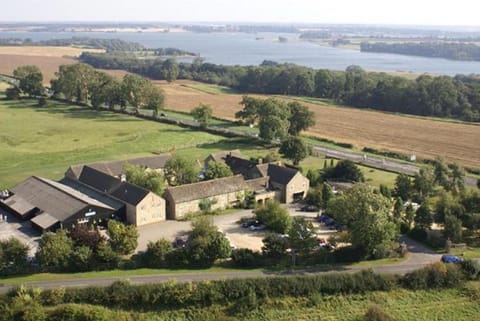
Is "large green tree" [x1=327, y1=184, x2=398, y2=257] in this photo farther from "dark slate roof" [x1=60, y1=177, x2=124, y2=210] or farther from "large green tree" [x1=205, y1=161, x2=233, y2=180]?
"dark slate roof" [x1=60, y1=177, x2=124, y2=210]

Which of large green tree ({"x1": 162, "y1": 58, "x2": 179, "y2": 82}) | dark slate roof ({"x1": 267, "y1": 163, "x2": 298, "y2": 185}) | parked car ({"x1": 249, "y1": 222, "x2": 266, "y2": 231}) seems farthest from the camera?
large green tree ({"x1": 162, "y1": 58, "x2": 179, "y2": 82})

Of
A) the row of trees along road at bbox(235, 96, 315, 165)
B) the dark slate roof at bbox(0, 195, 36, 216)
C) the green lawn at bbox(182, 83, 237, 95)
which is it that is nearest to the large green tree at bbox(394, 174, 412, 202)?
the row of trees along road at bbox(235, 96, 315, 165)

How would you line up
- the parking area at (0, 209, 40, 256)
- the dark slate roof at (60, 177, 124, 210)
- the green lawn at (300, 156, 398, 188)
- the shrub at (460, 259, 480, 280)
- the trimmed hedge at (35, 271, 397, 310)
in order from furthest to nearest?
the green lawn at (300, 156, 398, 188), the dark slate roof at (60, 177, 124, 210), the parking area at (0, 209, 40, 256), the shrub at (460, 259, 480, 280), the trimmed hedge at (35, 271, 397, 310)

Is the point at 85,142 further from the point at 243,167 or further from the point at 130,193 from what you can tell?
the point at 130,193

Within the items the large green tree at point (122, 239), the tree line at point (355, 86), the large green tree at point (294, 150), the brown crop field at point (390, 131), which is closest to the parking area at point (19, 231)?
the large green tree at point (122, 239)

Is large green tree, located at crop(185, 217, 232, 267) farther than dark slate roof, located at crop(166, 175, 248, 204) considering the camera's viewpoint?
No

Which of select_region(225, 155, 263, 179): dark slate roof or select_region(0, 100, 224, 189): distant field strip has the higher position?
select_region(225, 155, 263, 179): dark slate roof

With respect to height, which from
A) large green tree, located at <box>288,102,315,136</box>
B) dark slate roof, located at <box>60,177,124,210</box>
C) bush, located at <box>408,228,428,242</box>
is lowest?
bush, located at <box>408,228,428,242</box>
